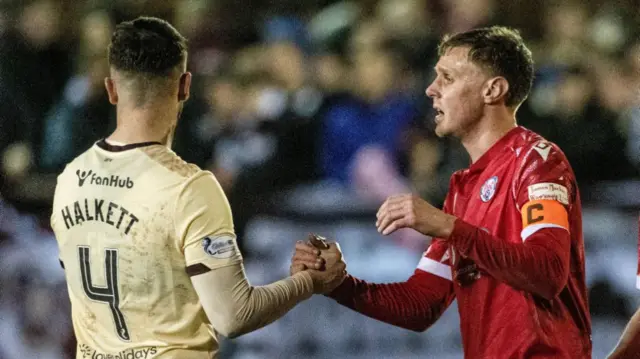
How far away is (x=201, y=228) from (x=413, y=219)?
605mm

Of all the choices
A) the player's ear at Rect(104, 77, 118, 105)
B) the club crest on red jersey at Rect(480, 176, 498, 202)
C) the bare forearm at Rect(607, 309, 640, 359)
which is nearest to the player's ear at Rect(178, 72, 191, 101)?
the player's ear at Rect(104, 77, 118, 105)

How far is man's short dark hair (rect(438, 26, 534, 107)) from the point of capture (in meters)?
3.19

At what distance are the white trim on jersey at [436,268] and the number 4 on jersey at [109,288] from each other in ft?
3.89

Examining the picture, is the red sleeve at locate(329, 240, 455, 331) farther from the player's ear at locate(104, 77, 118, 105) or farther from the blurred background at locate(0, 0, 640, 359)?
the blurred background at locate(0, 0, 640, 359)

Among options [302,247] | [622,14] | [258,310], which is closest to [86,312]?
[258,310]

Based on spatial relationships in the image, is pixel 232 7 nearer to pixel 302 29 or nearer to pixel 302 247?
pixel 302 29

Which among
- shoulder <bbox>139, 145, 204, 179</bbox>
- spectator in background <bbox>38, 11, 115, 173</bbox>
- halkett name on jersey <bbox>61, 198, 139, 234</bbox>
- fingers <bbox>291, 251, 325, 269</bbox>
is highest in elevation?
shoulder <bbox>139, 145, 204, 179</bbox>

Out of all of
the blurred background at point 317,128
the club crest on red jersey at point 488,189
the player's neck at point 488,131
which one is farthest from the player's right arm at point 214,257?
the blurred background at point 317,128

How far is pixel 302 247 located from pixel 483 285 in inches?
23.8

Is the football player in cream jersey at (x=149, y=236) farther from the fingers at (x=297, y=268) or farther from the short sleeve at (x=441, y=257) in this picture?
the short sleeve at (x=441, y=257)

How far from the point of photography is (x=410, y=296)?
327 cm

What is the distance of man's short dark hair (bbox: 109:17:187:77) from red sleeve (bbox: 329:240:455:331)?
105 centimetres

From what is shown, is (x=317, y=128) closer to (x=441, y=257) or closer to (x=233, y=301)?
(x=441, y=257)

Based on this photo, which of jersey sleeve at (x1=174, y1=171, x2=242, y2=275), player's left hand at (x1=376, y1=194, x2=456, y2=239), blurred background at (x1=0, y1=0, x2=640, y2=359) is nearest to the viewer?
jersey sleeve at (x1=174, y1=171, x2=242, y2=275)
